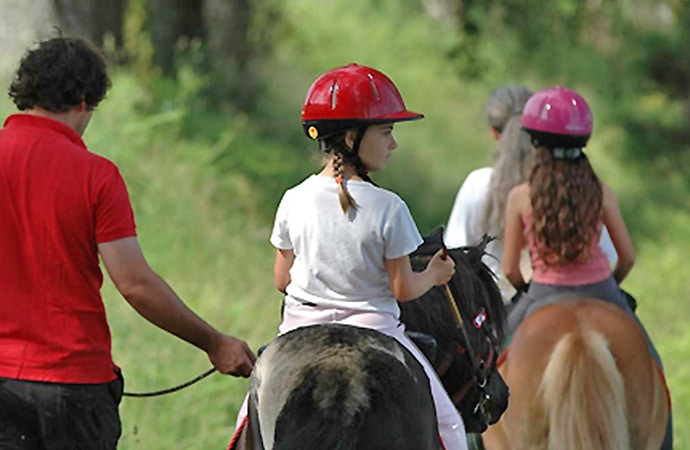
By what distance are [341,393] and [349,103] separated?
3.72 ft

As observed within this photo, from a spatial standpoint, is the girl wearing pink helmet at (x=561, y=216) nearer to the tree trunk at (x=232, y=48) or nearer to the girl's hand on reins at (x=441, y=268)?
the girl's hand on reins at (x=441, y=268)

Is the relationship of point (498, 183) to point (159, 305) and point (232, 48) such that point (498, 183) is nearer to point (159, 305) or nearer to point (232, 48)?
point (159, 305)

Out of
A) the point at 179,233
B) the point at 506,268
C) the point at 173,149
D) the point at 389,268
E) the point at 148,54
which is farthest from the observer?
the point at 148,54

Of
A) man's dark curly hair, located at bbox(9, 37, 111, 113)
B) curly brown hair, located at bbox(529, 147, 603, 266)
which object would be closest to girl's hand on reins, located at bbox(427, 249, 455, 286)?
man's dark curly hair, located at bbox(9, 37, 111, 113)

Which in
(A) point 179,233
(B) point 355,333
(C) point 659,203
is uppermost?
(B) point 355,333

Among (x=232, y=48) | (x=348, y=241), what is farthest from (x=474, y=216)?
(x=232, y=48)

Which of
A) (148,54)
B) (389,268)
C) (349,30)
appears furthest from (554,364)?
(349,30)

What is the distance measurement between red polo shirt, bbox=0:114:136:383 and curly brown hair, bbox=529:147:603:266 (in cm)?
278

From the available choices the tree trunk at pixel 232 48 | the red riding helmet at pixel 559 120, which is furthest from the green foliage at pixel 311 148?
the red riding helmet at pixel 559 120

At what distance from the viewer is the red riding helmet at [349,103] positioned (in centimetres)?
509

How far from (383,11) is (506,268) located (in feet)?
71.8

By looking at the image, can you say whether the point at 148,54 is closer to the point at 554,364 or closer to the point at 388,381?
the point at 554,364

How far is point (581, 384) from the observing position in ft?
22.3

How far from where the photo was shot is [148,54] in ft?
55.0
